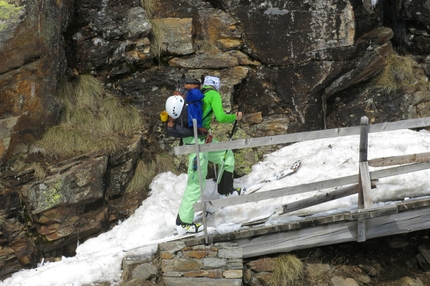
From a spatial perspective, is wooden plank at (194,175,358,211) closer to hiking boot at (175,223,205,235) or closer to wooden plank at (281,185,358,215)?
wooden plank at (281,185,358,215)

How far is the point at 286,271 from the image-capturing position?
684 cm

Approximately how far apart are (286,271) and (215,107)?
239cm

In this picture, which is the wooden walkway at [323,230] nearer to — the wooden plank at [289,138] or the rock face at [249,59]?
the wooden plank at [289,138]

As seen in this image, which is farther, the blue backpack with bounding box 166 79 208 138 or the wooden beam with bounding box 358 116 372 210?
the blue backpack with bounding box 166 79 208 138

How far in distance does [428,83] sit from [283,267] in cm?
552

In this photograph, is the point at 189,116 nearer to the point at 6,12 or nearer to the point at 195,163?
the point at 195,163

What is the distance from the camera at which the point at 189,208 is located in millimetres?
7043

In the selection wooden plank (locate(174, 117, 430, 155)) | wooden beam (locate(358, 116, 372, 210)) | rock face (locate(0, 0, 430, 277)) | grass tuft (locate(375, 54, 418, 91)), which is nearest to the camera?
wooden beam (locate(358, 116, 372, 210))

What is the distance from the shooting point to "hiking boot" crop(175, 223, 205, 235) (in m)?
7.03

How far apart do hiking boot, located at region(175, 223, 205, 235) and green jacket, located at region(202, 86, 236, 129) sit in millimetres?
1474

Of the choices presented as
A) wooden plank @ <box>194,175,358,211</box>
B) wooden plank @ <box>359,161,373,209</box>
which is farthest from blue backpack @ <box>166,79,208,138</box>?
wooden plank @ <box>359,161,373,209</box>

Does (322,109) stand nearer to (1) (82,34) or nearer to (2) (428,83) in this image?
(2) (428,83)

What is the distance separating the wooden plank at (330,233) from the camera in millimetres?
6730

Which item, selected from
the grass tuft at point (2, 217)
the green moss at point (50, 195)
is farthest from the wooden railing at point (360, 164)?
the grass tuft at point (2, 217)
